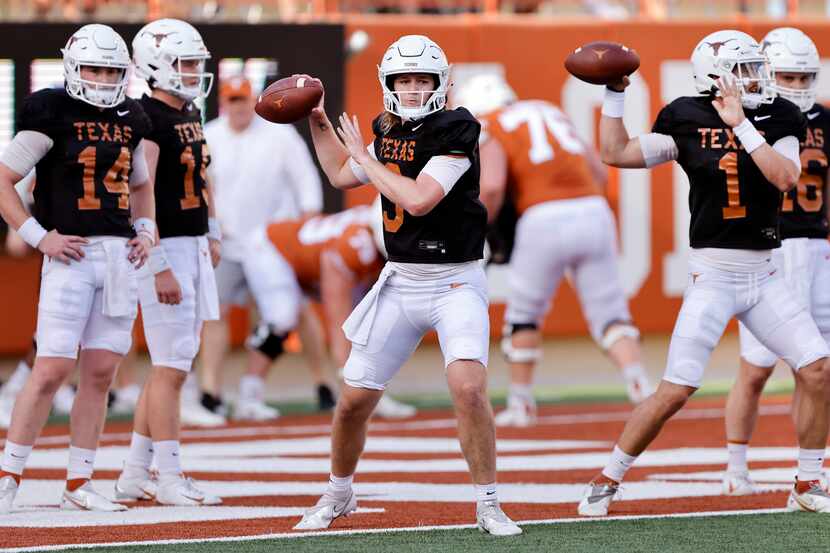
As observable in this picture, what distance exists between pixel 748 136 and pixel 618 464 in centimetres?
128

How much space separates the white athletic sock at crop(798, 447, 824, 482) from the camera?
5.75 meters

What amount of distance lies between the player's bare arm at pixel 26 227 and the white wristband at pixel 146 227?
309mm

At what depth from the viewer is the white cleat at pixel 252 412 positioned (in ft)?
31.0

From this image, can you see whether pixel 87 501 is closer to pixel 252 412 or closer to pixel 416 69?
pixel 416 69

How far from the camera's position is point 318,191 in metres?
10.1

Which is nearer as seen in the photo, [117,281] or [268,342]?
[117,281]

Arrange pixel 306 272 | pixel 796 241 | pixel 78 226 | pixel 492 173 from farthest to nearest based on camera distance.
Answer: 1. pixel 306 272
2. pixel 492 173
3. pixel 796 241
4. pixel 78 226

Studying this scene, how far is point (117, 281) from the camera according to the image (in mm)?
5941

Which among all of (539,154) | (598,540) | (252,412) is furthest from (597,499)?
(252,412)

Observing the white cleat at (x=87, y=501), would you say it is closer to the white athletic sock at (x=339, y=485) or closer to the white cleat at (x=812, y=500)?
the white athletic sock at (x=339, y=485)

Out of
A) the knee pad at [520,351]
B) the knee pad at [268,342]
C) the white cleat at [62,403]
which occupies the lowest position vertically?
the white cleat at [62,403]

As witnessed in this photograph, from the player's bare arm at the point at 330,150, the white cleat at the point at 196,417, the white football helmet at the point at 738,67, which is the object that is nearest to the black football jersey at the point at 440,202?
the player's bare arm at the point at 330,150

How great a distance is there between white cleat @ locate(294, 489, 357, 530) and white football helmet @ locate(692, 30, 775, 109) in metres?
2.02

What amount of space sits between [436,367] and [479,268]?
19.7ft
